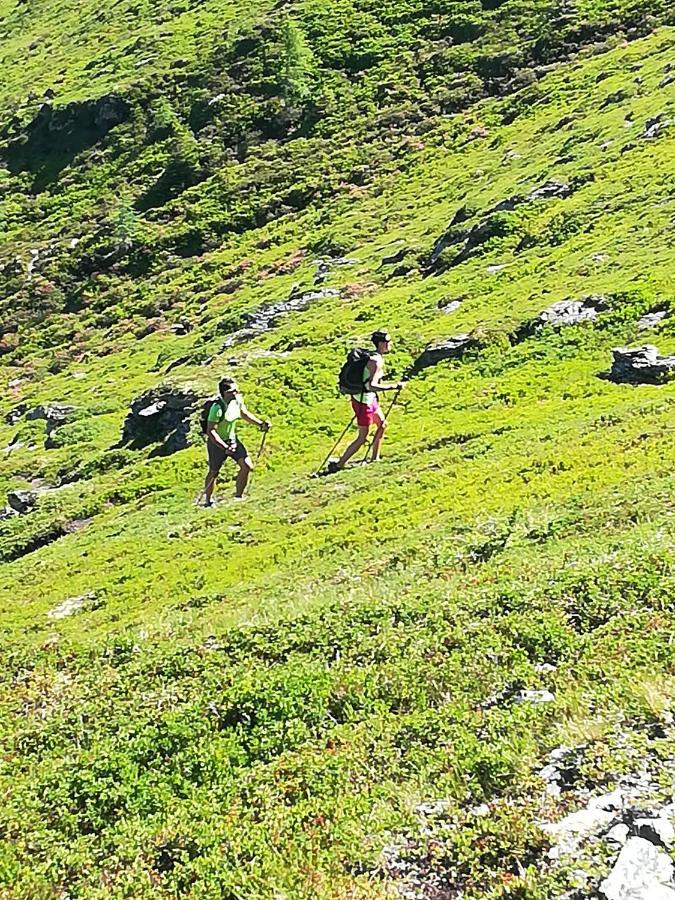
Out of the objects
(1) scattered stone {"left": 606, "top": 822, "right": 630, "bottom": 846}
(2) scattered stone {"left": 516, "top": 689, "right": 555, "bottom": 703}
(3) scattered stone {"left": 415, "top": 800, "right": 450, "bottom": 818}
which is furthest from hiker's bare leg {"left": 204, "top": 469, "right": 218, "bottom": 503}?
(1) scattered stone {"left": 606, "top": 822, "right": 630, "bottom": 846}

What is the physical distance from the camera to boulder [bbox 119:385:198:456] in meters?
31.5

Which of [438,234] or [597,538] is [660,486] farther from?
[438,234]

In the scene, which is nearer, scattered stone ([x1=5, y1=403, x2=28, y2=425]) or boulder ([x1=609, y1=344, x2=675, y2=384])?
boulder ([x1=609, y1=344, x2=675, y2=384])

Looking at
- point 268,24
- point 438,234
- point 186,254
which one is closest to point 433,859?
point 438,234

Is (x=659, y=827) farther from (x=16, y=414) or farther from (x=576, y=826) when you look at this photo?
(x=16, y=414)

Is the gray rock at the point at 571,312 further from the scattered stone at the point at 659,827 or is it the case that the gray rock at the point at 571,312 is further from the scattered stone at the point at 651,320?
the scattered stone at the point at 659,827

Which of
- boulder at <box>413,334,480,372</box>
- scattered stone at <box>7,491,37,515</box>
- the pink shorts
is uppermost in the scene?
the pink shorts

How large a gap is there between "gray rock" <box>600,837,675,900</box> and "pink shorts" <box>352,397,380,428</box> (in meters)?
17.2

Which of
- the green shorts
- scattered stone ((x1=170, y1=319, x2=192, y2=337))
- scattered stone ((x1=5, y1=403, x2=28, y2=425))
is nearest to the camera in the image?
the green shorts

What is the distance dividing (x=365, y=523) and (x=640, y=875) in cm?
1253

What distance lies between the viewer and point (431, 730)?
319 inches

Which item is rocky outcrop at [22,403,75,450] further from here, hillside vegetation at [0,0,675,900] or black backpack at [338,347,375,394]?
black backpack at [338,347,375,394]

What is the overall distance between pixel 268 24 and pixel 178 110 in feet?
50.6

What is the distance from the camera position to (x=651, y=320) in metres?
26.4
